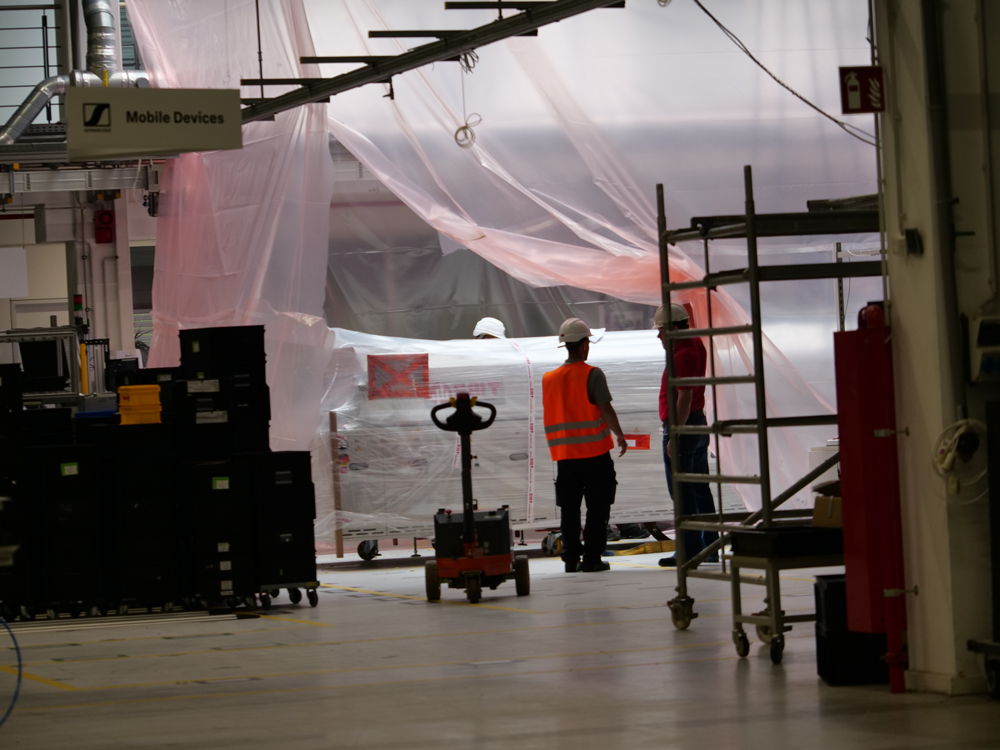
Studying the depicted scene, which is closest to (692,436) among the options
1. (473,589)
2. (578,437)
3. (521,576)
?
(578,437)

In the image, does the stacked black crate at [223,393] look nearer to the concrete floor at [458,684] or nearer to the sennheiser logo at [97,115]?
the concrete floor at [458,684]

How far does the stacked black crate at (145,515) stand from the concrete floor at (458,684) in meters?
0.23

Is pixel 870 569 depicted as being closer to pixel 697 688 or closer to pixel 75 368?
pixel 697 688

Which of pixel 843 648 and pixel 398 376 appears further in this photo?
pixel 398 376

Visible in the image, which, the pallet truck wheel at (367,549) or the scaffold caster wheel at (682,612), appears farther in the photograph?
the pallet truck wheel at (367,549)

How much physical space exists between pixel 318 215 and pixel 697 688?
275 inches

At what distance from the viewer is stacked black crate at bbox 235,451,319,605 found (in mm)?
9828

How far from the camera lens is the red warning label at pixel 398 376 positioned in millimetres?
12547

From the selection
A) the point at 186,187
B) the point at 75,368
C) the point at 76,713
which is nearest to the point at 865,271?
the point at 76,713

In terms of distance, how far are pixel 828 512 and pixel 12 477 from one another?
5743mm

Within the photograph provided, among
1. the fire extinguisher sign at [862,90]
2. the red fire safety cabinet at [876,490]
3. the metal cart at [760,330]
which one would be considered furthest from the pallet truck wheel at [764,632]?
the fire extinguisher sign at [862,90]

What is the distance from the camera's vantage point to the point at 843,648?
19.0 feet

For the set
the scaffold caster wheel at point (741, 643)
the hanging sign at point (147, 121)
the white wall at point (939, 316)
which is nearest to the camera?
the white wall at point (939, 316)

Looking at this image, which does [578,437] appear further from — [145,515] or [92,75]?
[92,75]
